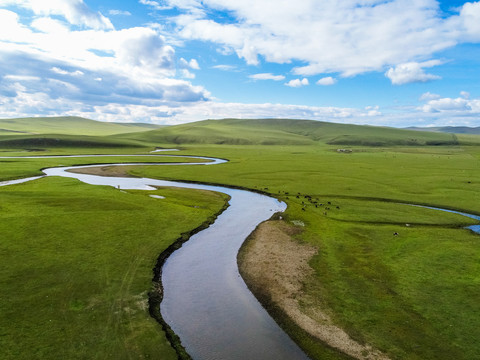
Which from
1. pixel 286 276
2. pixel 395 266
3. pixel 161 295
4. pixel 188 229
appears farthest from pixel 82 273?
pixel 395 266

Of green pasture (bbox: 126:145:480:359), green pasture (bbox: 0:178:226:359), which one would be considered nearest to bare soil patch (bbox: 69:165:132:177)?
green pasture (bbox: 0:178:226:359)

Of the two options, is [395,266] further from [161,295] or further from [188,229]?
[188,229]

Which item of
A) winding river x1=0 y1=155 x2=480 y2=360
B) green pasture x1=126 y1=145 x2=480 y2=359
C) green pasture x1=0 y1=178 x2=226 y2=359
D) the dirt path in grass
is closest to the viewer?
green pasture x1=0 y1=178 x2=226 y2=359

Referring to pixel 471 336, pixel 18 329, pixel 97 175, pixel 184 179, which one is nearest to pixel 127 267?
pixel 18 329

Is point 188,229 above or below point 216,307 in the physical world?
above

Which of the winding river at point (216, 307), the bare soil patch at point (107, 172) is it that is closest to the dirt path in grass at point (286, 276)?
the winding river at point (216, 307)

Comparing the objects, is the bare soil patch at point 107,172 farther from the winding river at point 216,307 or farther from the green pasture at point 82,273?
the winding river at point 216,307

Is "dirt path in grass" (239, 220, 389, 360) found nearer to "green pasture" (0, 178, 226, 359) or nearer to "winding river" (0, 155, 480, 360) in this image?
"winding river" (0, 155, 480, 360)
